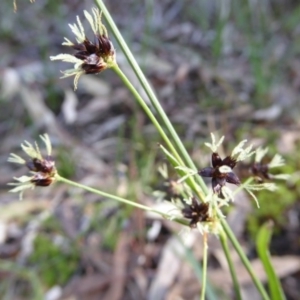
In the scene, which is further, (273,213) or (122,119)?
(122,119)

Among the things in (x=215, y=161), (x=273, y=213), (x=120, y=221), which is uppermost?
(x=215, y=161)

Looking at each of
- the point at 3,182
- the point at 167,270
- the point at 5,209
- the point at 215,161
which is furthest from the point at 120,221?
the point at 215,161

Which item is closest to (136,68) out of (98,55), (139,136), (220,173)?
(98,55)

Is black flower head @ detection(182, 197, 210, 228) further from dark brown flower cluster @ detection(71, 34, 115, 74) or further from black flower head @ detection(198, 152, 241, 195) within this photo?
dark brown flower cluster @ detection(71, 34, 115, 74)

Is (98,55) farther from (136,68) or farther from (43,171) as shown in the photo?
(43,171)

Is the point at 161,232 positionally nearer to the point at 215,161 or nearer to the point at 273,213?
the point at 273,213

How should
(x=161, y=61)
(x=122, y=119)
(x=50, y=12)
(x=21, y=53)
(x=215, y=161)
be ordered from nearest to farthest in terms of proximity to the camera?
(x=215, y=161) → (x=122, y=119) → (x=161, y=61) → (x=21, y=53) → (x=50, y=12)

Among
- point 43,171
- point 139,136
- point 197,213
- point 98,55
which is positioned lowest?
point 139,136
